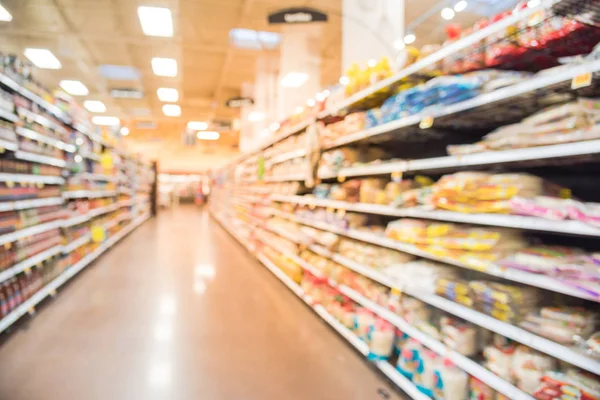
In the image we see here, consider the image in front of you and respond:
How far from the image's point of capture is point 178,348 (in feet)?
9.86

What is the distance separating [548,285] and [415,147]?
6.27 ft

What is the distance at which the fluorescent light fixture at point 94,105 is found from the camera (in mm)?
12977

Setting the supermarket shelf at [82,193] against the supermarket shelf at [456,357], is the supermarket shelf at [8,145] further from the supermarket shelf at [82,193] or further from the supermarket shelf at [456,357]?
the supermarket shelf at [456,357]

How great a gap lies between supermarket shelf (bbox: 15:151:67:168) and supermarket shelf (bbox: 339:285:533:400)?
3294 millimetres

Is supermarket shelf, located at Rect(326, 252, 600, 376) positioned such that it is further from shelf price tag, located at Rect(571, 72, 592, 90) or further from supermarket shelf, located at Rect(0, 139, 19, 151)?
supermarket shelf, located at Rect(0, 139, 19, 151)

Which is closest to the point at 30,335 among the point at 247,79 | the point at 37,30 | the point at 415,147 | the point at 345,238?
the point at 345,238

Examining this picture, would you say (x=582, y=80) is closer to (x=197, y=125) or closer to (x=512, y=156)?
(x=512, y=156)

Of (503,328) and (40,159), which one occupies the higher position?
(40,159)

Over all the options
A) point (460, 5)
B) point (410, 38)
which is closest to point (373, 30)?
point (460, 5)

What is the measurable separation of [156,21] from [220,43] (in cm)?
191

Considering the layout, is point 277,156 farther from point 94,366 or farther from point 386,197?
point 94,366

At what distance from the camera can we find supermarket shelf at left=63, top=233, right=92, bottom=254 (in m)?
4.77

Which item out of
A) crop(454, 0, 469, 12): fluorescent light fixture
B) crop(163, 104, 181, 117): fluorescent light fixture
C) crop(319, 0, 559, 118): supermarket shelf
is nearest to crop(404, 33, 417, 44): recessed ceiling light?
crop(454, 0, 469, 12): fluorescent light fixture

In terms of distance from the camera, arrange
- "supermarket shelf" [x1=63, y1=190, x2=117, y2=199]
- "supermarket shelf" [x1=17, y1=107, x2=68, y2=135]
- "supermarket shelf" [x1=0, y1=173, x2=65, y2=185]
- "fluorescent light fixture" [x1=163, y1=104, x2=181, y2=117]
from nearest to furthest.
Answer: "supermarket shelf" [x1=0, y1=173, x2=65, y2=185] < "supermarket shelf" [x1=17, y1=107, x2=68, y2=135] < "supermarket shelf" [x1=63, y1=190, x2=117, y2=199] < "fluorescent light fixture" [x1=163, y1=104, x2=181, y2=117]
